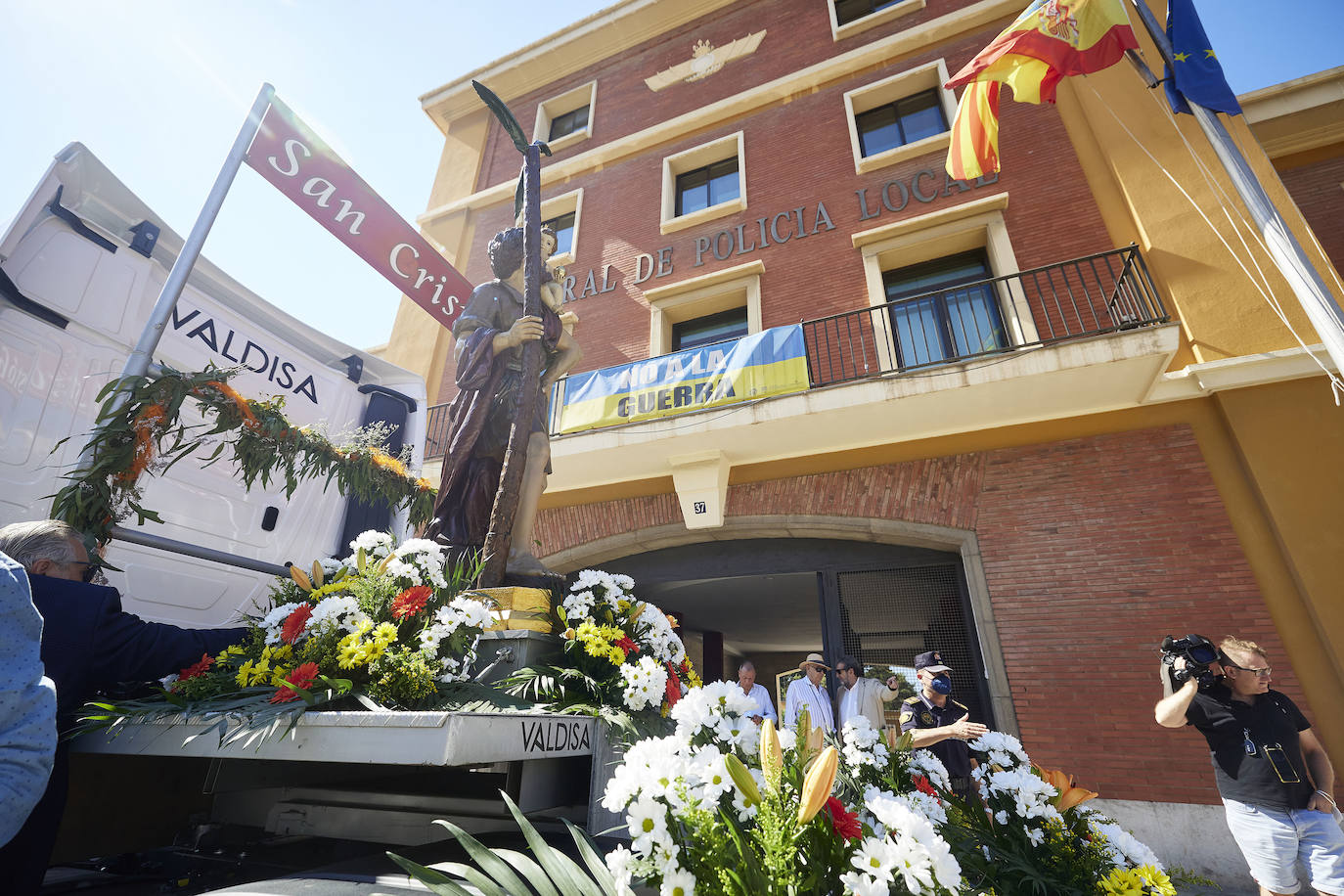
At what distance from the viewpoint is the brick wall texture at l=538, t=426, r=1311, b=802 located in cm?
548

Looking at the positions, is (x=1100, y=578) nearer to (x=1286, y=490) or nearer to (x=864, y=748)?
(x=1286, y=490)

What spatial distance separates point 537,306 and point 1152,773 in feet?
22.5

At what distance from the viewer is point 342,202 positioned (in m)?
4.73

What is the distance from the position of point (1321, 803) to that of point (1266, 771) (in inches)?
10.5

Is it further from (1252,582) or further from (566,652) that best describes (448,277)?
(1252,582)

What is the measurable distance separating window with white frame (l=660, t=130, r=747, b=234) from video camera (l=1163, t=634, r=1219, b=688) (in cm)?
892

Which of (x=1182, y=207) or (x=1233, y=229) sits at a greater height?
(x=1182, y=207)

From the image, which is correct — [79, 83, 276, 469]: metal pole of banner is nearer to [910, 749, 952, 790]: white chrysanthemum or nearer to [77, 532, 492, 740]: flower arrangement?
[77, 532, 492, 740]: flower arrangement

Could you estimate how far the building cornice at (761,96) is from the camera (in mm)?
9422

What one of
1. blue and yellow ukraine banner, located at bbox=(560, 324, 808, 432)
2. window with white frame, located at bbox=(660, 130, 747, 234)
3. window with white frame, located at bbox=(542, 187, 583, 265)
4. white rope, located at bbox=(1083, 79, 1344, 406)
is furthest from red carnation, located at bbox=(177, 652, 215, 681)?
window with white frame, located at bbox=(542, 187, 583, 265)

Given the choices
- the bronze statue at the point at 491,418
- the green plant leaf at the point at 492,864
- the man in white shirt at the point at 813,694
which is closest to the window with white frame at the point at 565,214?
the bronze statue at the point at 491,418

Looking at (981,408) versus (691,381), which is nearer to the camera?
(981,408)

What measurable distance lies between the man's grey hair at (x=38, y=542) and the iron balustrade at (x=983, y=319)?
454 cm

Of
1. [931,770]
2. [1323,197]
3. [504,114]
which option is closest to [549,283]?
[504,114]
